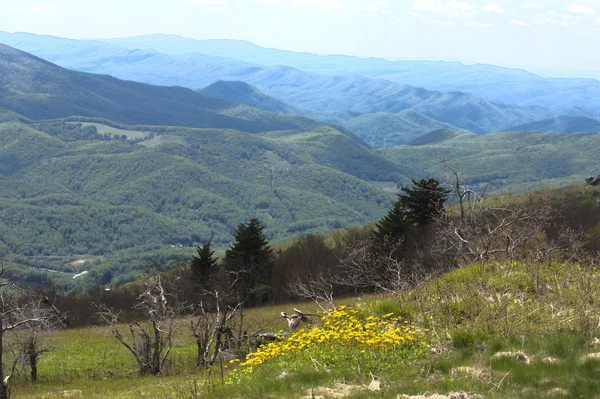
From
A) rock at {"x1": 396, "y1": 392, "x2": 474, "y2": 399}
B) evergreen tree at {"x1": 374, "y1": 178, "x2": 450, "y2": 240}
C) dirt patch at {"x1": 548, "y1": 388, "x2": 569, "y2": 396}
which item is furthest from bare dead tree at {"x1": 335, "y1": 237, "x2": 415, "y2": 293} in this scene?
dirt patch at {"x1": 548, "y1": 388, "x2": 569, "y2": 396}

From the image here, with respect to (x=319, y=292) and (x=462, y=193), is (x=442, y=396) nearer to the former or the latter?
(x=462, y=193)

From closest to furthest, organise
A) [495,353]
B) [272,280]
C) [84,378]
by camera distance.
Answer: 1. [495,353]
2. [84,378]
3. [272,280]

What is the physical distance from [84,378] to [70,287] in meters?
159

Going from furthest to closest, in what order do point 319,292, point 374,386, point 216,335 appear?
point 319,292, point 216,335, point 374,386

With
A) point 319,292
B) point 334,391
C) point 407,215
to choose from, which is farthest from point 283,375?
point 407,215

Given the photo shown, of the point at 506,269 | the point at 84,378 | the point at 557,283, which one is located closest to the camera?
the point at 557,283

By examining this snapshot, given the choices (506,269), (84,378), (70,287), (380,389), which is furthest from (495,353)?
(70,287)

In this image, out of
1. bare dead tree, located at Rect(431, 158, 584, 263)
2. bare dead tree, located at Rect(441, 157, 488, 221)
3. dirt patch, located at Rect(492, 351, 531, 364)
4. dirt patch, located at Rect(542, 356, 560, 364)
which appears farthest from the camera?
bare dead tree, located at Rect(441, 157, 488, 221)

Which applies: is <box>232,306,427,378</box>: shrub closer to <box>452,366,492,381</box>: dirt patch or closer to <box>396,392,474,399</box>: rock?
<box>452,366,492,381</box>: dirt patch

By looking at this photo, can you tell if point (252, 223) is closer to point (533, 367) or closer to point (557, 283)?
point (557, 283)

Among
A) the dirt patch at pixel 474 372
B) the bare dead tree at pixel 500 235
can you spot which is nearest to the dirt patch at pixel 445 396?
the dirt patch at pixel 474 372

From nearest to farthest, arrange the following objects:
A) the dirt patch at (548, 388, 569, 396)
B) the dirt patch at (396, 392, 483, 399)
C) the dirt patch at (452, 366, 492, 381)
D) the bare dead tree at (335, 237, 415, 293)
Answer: the dirt patch at (548, 388, 569, 396), the dirt patch at (396, 392, 483, 399), the dirt patch at (452, 366, 492, 381), the bare dead tree at (335, 237, 415, 293)

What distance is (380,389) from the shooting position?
829 centimetres

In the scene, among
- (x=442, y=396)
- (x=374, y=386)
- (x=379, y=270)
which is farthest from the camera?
(x=379, y=270)
